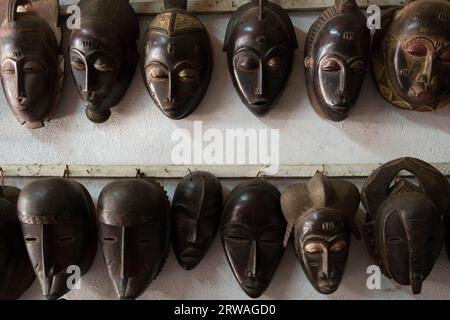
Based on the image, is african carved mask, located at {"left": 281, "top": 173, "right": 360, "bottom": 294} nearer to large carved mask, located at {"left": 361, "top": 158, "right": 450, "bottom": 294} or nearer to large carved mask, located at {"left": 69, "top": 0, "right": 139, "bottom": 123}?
large carved mask, located at {"left": 361, "top": 158, "right": 450, "bottom": 294}

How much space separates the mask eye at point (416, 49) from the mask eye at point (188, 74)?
1.84ft

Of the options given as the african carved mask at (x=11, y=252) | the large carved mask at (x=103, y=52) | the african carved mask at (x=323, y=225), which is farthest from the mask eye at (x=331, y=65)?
the african carved mask at (x=11, y=252)

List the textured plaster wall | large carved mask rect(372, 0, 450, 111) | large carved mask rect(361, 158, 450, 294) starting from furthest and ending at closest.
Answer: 1. the textured plaster wall
2. large carved mask rect(372, 0, 450, 111)
3. large carved mask rect(361, 158, 450, 294)

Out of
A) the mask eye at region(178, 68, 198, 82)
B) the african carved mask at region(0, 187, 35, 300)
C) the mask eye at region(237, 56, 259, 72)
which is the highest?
the mask eye at region(237, 56, 259, 72)

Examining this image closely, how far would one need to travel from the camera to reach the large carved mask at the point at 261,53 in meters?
1.23

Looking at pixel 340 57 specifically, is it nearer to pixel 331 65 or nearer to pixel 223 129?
pixel 331 65

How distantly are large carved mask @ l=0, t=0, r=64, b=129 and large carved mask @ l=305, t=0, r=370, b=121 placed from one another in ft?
2.43

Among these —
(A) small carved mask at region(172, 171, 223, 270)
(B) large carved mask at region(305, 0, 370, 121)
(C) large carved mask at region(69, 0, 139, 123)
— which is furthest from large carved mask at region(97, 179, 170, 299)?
(B) large carved mask at region(305, 0, 370, 121)

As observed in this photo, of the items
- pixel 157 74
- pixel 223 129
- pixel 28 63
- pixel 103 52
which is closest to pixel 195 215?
pixel 223 129

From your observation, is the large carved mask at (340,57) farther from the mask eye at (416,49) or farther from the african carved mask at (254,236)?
the african carved mask at (254,236)

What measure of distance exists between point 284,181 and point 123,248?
0.49 m

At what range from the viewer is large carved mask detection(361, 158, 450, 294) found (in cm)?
106

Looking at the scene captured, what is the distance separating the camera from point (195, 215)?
3.97 ft

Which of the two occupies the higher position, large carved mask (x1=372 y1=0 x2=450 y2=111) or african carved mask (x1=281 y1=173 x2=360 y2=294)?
large carved mask (x1=372 y1=0 x2=450 y2=111)
